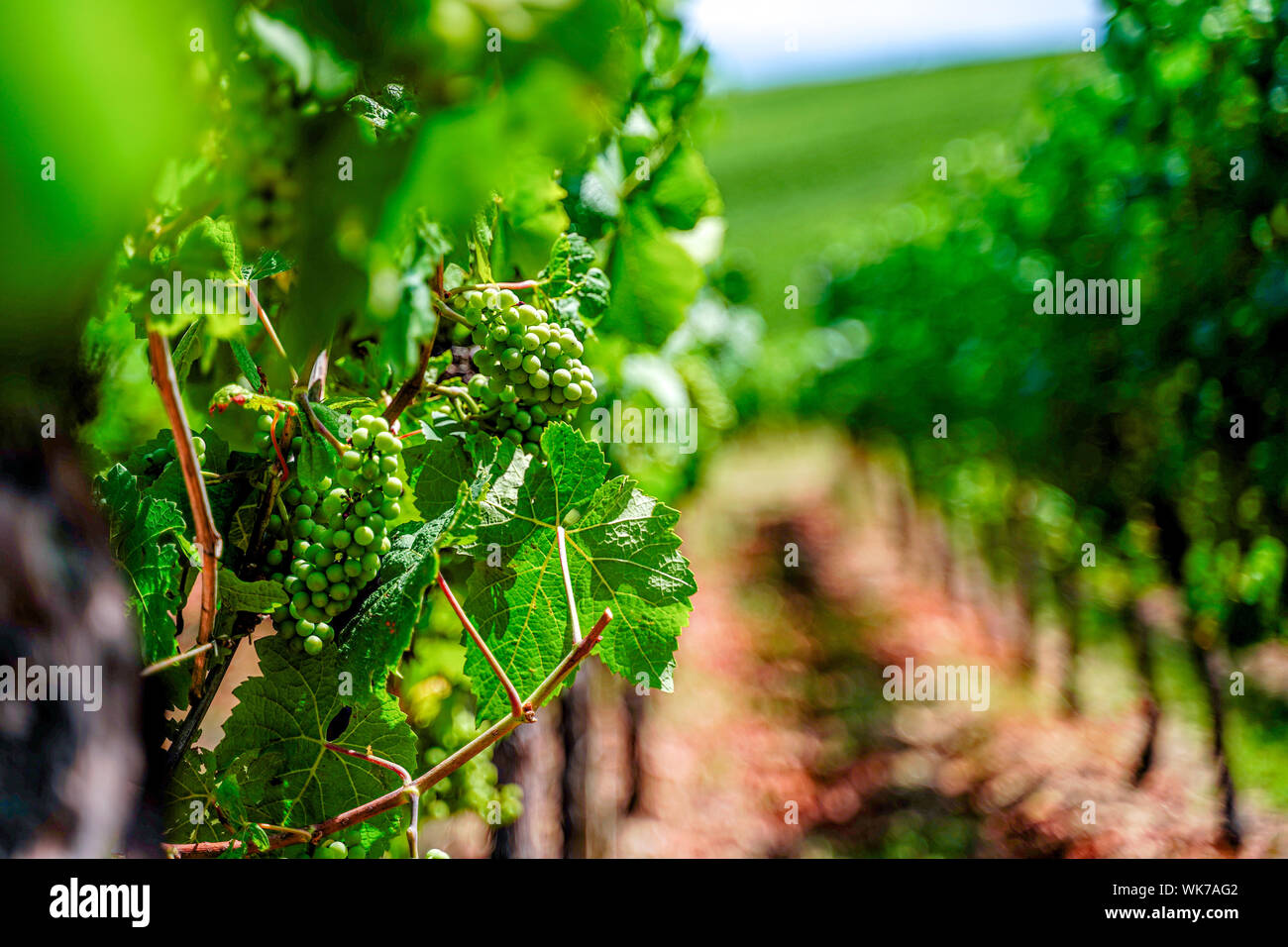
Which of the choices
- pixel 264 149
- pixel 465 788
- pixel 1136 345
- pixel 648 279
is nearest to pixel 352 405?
pixel 264 149

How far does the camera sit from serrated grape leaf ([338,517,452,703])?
31.7 inches

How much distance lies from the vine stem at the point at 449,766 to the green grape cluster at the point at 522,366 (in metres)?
0.23

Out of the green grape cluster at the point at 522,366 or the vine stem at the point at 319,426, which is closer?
the vine stem at the point at 319,426

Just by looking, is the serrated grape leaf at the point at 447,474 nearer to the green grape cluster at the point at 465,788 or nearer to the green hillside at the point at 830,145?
the green grape cluster at the point at 465,788

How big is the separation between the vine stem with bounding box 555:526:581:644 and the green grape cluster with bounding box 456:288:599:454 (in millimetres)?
104

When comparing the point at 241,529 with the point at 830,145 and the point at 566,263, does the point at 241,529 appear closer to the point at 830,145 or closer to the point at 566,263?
the point at 566,263

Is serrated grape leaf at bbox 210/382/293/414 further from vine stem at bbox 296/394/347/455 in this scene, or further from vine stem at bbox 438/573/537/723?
vine stem at bbox 438/573/537/723

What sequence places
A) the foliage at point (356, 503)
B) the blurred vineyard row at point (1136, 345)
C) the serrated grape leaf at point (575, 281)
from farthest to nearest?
the blurred vineyard row at point (1136, 345)
the serrated grape leaf at point (575, 281)
the foliage at point (356, 503)

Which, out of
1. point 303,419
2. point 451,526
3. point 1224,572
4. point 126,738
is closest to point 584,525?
point 451,526

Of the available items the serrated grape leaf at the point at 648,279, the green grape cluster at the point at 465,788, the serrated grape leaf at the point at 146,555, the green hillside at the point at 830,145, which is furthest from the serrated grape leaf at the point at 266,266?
the green hillside at the point at 830,145

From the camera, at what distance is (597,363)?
1.55 meters

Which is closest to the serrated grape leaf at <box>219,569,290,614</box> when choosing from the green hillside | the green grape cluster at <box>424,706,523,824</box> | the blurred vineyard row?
the green grape cluster at <box>424,706,523,824</box>

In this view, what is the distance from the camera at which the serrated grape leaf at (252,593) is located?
2.58ft

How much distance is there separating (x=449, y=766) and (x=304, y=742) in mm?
187
